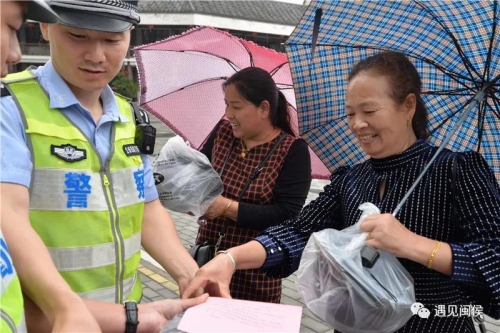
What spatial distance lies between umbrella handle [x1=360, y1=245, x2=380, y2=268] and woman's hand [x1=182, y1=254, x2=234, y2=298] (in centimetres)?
51

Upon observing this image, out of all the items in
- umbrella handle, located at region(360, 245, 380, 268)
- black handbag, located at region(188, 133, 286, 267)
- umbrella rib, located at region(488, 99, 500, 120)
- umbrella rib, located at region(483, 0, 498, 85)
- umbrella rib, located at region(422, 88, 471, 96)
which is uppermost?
umbrella rib, located at region(483, 0, 498, 85)

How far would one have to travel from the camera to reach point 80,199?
4.68 feet

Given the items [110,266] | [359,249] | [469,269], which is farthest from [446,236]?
[110,266]

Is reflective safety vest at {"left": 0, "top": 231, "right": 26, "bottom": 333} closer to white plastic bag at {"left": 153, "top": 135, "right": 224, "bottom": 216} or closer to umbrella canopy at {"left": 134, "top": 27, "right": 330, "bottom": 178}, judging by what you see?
white plastic bag at {"left": 153, "top": 135, "right": 224, "bottom": 216}

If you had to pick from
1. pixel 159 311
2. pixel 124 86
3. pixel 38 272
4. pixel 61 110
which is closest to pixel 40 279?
pixel 38 272

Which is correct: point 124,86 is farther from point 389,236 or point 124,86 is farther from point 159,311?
point 389,236

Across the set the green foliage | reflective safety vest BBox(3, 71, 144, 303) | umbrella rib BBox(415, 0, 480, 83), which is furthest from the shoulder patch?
the green foliage

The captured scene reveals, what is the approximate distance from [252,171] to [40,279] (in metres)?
1.48

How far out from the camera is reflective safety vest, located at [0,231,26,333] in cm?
93

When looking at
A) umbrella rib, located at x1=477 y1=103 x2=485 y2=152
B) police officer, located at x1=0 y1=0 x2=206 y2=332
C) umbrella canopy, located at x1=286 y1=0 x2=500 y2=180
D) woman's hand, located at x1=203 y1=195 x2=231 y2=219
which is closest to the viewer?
police officer, located at x1=0 y1=0 x2=206 y2=332

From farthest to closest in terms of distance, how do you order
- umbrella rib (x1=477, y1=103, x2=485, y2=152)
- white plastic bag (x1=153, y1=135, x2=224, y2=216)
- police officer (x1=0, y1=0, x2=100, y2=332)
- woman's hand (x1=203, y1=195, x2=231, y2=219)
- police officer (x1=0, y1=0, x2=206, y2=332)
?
woman's hand (x1=203, y1=195, x2=231, y2=219) → white plastic bag (x1=153, y1=135, x2=224, y2=216) → umbrella rib (x1=477, y1=103, x2=485, y2=152) → police officer (x1=0, y1=0, x2=206, y2=332) → police officer (x1=0, y1=0, x2=100, y2=332)

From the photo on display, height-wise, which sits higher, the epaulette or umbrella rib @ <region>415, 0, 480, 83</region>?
umbrella rib @ <region>415, 0, 480, 83</region>

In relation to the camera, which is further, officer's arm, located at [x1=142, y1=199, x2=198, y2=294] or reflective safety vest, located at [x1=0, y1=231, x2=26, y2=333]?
officer's arm, located at [x1=142, y1=199, x2=198, y2=294]

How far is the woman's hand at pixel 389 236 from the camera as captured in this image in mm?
1401
